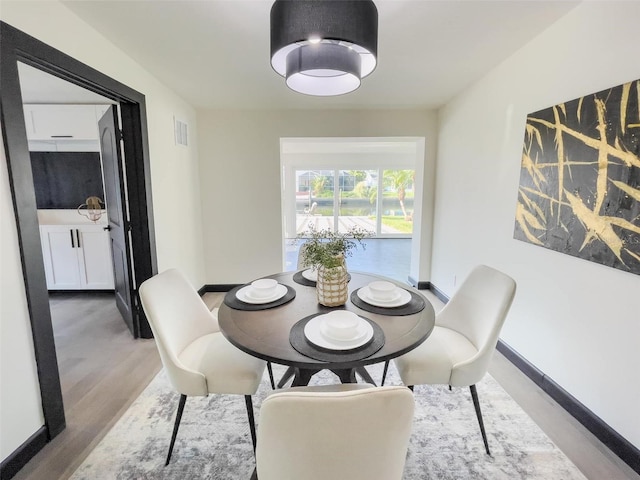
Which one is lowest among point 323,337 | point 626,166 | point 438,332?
point 438,332

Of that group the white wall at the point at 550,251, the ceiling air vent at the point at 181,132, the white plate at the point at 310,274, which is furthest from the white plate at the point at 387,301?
the ceiling air vent at the point at 181,132

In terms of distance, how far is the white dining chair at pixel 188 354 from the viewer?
1.48 metres

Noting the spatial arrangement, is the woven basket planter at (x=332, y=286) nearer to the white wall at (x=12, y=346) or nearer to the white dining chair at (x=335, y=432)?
the white dining chair at (x=335, y=432)

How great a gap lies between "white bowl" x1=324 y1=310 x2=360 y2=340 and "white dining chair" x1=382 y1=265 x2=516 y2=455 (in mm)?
481

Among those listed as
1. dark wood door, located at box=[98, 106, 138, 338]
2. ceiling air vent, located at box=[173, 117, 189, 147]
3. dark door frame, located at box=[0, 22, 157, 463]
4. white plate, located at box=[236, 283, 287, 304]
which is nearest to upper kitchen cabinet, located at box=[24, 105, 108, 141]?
dark wood door, located at box=[98, 106, 138, 338]

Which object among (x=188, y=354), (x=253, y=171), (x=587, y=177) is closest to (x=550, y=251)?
(x=587, y=177)

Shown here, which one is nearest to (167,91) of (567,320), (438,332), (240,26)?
(240,26)

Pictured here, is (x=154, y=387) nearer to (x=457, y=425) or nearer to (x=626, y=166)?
(x=457, y=425)

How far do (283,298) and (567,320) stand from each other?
5.76 feet

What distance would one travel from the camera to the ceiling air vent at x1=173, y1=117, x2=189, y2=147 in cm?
320

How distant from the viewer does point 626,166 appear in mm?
1486

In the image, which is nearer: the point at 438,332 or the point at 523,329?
the point at 438,332

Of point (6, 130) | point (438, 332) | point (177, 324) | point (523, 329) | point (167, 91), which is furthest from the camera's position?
point (167, 91)

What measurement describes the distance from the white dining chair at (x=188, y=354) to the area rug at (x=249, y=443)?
154 millimetres
